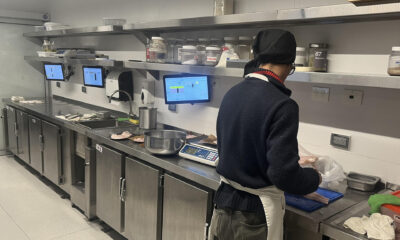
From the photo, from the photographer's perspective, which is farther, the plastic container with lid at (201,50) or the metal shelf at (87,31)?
the metal shelf at (87,31)

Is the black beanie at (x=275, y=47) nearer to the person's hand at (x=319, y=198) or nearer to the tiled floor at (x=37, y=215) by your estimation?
the person's hand at (x=319, y=198)

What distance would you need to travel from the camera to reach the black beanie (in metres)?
1.39

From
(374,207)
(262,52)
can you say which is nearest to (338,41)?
(262,52)

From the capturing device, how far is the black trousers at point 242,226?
1521 mm

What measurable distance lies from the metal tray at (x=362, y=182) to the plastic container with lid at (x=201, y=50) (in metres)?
1.24

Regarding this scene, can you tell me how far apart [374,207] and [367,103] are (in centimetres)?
61

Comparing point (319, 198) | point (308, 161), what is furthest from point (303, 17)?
point (319, 198)

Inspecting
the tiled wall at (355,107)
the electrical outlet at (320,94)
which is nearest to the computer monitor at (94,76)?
the tiled wall at (355,107)

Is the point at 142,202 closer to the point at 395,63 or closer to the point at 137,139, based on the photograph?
the point at 137,139

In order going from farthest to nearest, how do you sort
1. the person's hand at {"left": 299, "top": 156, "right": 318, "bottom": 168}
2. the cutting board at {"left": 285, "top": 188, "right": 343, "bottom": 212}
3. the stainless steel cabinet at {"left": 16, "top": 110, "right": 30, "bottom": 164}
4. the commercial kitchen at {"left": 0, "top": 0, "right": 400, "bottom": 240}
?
the stainless steel cabinet at {"left": 16, "top": 110, "right": 30, "bottom": 164}, the person's hand at {"left": 299, "top": 156, "right": 318, "bottom": 168}, the commercial kitchen at {"left": 0, "top": 0, "right": 400, "bottom": 240}, the cutting board at {"left": 285, "top": 188, "right": 343, "bottom": 212}

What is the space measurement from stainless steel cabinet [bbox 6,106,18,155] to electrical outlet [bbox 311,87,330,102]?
12.7 ft

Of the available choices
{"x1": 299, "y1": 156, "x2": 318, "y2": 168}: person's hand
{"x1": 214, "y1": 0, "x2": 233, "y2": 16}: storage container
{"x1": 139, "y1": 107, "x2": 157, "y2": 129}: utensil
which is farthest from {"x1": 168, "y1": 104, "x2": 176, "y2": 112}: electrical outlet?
{"x1": 299, "y1": 156, "x2": 318, "y2": 168}: person's hand

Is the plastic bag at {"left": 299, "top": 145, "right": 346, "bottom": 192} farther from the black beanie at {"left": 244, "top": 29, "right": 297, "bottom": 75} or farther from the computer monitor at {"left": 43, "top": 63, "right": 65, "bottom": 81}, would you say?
the computer monitor at {"left": 43, "top": 63, "right": 65, "bottom": 81}

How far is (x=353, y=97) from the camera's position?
1.95 metres
